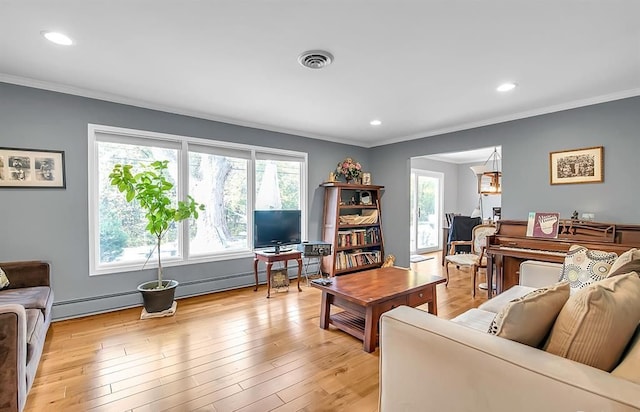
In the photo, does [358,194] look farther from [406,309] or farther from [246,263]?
[406,309]

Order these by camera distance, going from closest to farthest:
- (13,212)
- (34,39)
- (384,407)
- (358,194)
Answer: (384,407), (34,39), (13,212), (358,194)

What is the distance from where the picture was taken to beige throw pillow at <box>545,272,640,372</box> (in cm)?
98

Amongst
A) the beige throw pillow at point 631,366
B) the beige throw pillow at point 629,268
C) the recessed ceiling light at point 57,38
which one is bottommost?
the beige throw pillow at point 631,366

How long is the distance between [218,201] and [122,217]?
112 centimetres

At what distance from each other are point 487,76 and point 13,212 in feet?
14.9

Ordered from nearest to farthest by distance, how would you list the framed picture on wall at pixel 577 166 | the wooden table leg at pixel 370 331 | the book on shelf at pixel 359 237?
1. the wooden table leg at pixel 370 331
2. the framed picture on wall at pixel 577 166
3. the book on shelf at pixel 359 237

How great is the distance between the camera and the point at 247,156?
4.32 metres

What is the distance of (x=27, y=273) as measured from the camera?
2.71 metres

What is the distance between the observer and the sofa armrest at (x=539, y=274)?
8.50ft

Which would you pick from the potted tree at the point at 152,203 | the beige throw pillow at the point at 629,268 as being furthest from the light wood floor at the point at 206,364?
the beige throw pillow at the point at 629,268

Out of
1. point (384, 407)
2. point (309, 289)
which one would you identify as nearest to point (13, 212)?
point (309, 289)

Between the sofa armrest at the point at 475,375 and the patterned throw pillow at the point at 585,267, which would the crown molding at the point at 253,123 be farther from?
the sofa armrest at the point at 475,375

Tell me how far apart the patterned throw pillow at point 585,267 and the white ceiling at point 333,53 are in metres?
1.52

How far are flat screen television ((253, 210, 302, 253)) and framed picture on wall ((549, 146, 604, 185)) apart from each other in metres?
3.21
